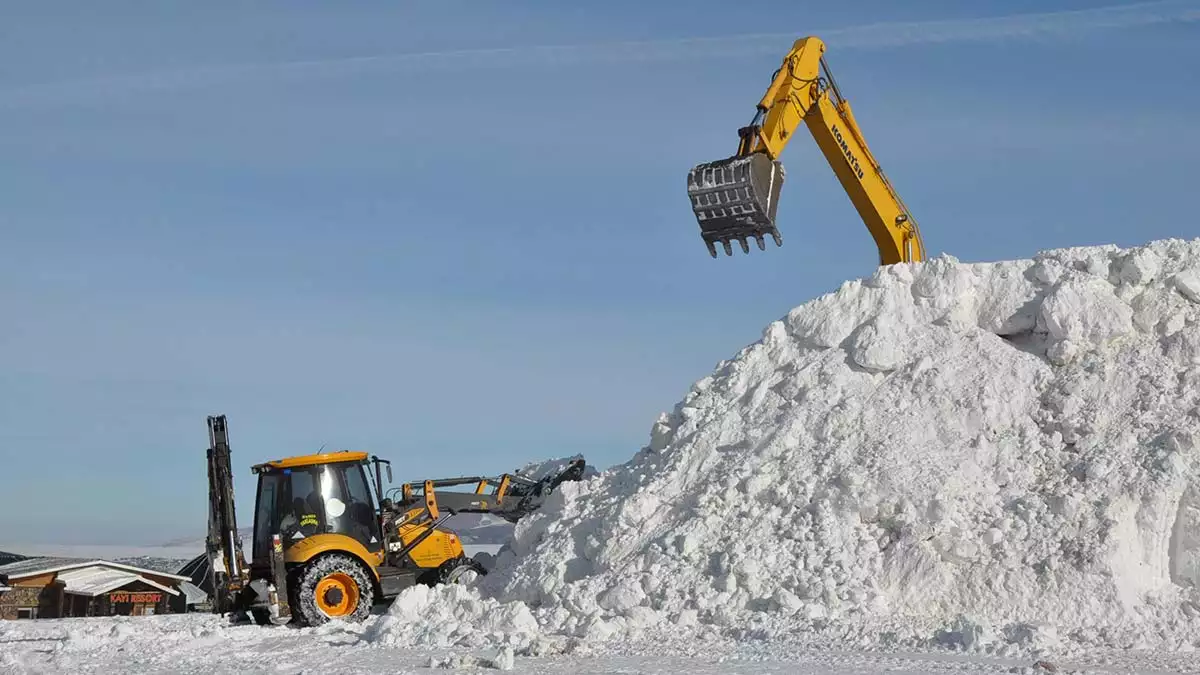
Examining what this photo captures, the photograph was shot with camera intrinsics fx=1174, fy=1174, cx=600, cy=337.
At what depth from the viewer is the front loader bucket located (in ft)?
38.5

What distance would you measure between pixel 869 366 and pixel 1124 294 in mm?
2501

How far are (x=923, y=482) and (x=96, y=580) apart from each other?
1799cm

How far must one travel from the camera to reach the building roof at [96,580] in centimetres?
2211

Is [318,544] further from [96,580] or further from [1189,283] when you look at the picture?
[96,580]

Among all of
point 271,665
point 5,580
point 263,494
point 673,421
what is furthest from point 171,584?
point 271,665

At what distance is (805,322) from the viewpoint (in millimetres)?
12453

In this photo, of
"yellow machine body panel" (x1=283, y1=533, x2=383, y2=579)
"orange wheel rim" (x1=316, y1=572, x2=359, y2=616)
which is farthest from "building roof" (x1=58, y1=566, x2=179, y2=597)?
"orange wheel rim" (x1=316, y1=572, x2=359, y2=616)

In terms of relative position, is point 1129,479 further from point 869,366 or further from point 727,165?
point 727,165

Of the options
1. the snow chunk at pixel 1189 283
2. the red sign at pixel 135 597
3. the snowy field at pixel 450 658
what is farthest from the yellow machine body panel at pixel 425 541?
the red sign at pixel 135 597

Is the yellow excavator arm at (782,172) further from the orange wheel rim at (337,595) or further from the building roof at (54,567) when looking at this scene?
the building roof at (54,567)

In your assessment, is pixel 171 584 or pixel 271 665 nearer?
pixel 271 665

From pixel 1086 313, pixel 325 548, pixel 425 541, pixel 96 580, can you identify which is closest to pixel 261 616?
pixel 325 548

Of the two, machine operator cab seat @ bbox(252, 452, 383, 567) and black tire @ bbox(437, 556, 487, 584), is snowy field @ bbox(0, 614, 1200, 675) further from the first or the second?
black tire @ bbox(437, 556, 487, 584)

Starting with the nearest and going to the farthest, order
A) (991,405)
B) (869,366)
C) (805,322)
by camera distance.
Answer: (991,405), (869,366), (805,322)
